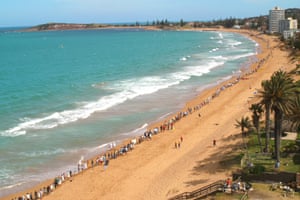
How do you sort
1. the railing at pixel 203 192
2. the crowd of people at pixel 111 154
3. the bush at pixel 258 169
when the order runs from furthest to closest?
the crowd of people at pixel 111 154 < the bush at pixel 258 169 < the railing at pixel 203 192

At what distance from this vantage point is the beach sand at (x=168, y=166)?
28109 mm

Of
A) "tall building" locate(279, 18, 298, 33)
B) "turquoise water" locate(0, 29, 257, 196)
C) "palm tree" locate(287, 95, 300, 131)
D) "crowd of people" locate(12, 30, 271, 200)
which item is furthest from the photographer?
"tall building" locate(279, 18, 298, 33)

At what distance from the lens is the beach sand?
28.1 meters

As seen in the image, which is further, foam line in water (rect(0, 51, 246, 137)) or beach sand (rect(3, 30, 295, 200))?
foam line in water (rect(0, 51, 246, 137))

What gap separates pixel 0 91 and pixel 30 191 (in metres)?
37.4

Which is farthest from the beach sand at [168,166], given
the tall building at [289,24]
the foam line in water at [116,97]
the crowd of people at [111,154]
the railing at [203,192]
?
the tall building at [289,24]

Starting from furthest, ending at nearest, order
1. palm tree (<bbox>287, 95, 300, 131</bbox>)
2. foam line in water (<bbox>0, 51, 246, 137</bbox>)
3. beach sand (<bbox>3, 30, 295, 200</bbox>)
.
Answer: foam line in water (<bbox>0, 51, 246, 137</bbox>) < beach sand (<bbox>3, 30, 295, 200</bbox>) < palm tree (<bbox>287, 95, 300, 131</bbox>)

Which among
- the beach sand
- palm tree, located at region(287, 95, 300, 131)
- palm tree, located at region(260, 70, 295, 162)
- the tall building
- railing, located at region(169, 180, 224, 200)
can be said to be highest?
the tall building

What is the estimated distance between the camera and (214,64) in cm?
9100

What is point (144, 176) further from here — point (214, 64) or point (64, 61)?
point (64, 61)

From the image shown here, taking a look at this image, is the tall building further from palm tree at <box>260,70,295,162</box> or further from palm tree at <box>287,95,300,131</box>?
palm tree at <box>287,95,300,131</box>

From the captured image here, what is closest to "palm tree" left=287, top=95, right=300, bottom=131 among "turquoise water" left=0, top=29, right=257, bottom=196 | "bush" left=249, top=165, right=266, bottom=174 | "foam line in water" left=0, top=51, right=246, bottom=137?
"bush" left=249, top=165, right=266, bottom=174

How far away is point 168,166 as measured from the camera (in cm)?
3212

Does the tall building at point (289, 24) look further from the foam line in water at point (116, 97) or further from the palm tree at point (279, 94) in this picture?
the palm tree at point (279, 94)
